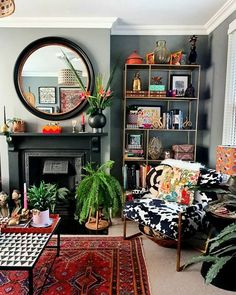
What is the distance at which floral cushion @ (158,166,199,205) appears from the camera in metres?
2.76

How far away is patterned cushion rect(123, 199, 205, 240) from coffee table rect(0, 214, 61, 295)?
32.0 inches

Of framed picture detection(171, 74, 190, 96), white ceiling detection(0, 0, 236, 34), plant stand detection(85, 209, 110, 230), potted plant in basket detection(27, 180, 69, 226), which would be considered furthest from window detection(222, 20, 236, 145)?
potted plant in basket detection(27, 180, 69, 226)

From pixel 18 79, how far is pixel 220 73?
2.65 m

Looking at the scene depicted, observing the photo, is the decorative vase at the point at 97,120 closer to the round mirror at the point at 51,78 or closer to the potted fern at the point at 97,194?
the round mirror at the point at 51,78

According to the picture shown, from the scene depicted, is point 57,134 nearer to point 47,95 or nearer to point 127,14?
point 47,95

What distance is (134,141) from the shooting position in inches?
144

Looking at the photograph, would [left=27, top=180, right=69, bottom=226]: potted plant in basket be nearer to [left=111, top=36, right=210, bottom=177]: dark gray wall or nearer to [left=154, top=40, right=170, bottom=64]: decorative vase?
[left=111, top=36, right=210, bottom=177]: dark gray wall

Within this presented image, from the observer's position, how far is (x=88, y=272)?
2250 millimetres

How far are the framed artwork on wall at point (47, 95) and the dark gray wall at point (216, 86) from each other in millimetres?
2158

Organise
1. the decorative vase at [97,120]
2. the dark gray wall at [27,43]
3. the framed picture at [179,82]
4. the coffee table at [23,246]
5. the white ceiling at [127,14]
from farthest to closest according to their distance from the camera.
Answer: the framed picture at [179,82], the dark gray wall at [27,43], the decorative vase at [97,120], the white ceiling at [127,14], the coffee table at [23,246]

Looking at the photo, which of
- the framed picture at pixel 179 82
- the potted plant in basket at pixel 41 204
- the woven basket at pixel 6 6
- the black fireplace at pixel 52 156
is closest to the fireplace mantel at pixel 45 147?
the black fireplace at pixel 52 156

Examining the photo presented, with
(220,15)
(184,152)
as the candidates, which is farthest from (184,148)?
(220,15)

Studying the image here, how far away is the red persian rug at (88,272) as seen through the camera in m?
2.02

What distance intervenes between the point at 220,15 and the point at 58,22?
2.04m
